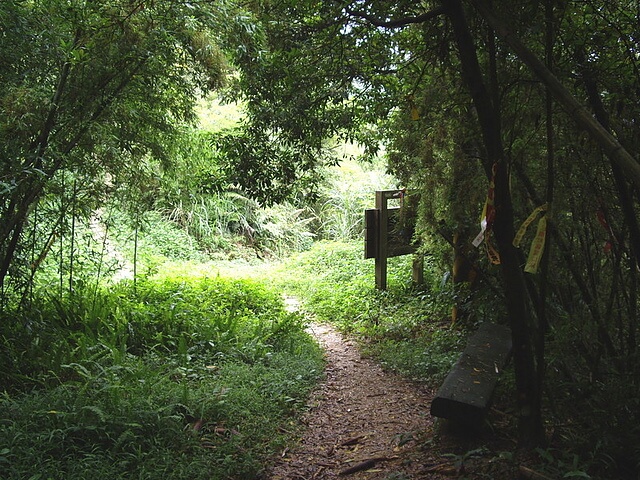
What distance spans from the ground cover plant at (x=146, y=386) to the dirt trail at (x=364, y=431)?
19 cm

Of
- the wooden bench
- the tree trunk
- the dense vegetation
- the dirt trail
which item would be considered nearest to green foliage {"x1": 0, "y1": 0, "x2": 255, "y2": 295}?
the dense vegetation

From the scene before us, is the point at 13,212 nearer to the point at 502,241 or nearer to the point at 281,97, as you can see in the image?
the point at 281,97

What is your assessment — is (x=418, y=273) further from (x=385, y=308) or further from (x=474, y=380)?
(x=474, y=380)

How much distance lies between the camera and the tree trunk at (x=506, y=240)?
8.07 ft

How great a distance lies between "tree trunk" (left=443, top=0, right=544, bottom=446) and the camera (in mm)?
2459

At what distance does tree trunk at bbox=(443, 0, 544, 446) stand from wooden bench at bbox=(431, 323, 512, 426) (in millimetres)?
339

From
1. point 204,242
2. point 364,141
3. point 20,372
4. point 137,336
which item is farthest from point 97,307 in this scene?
point 204,242

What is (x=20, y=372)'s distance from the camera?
4371 mm

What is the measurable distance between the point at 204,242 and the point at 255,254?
1.31 metres

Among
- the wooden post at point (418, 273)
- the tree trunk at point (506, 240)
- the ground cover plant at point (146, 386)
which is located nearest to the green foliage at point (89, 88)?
the ground cover plant at point (146, 386)

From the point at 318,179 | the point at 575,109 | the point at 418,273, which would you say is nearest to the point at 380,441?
the point at 575,109

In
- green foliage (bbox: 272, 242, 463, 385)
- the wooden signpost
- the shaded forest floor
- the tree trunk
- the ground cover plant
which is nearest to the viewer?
the tree trunk

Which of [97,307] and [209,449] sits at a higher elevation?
[97,307]

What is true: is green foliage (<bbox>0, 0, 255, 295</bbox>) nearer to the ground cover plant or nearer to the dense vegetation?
the dense vegetation
